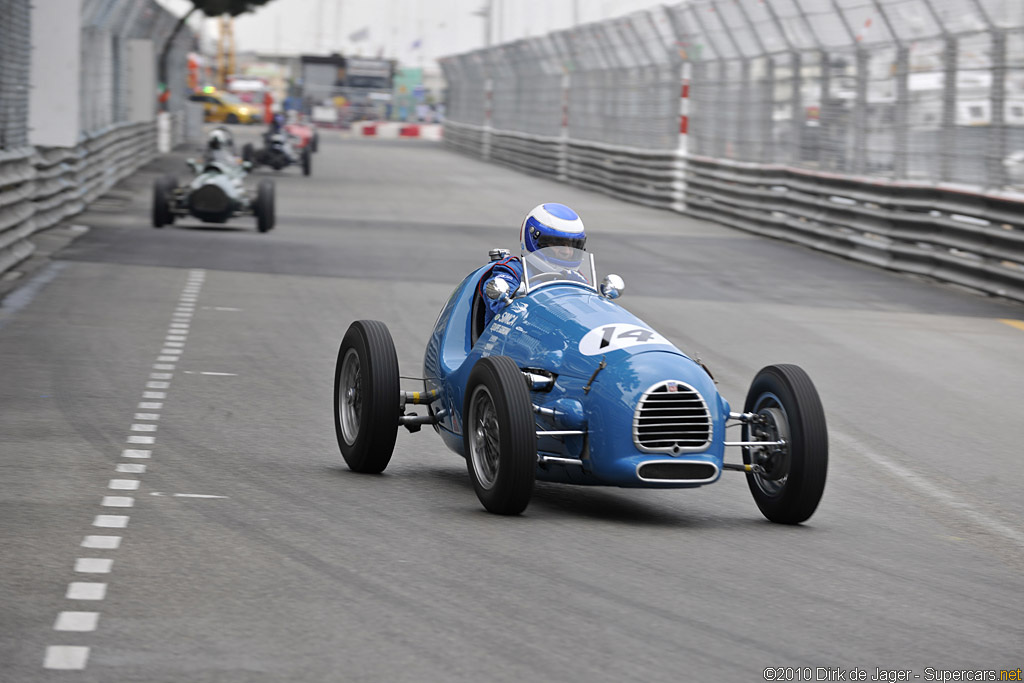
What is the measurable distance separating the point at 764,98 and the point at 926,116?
6.76 metres

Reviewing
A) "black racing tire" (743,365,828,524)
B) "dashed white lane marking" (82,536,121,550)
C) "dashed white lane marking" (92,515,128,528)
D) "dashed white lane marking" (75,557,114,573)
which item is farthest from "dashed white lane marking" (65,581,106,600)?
"black racing tire" (743,365,828,524)

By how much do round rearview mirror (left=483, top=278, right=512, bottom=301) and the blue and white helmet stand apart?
29cm

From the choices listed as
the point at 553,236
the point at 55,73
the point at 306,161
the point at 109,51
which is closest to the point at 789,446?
the point at 553,236

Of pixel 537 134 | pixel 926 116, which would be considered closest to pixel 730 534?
pixel 926 116

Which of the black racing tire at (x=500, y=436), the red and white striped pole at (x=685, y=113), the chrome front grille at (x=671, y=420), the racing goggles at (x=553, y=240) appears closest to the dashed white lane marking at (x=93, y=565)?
the black racing tire at (x=500, y=436)

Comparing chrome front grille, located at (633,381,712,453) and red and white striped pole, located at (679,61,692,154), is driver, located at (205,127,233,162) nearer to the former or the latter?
red and white striped pole, located at (679,61,692,154)

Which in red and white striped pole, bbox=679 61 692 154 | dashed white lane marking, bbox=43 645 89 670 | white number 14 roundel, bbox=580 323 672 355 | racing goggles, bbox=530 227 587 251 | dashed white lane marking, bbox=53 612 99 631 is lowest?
dashed white lane marking, bbox=53 612 99 631

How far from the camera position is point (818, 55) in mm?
23516

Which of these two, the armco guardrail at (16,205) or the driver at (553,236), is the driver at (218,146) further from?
the driver at (553,236)

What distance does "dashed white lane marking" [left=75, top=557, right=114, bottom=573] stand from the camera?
5500 millimetres

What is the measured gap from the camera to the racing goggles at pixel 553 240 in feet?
25.3

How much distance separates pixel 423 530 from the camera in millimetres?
6387

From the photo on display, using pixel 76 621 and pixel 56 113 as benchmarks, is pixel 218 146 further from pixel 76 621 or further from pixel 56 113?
pixel 76 621

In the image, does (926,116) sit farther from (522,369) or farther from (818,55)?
(522,369)
